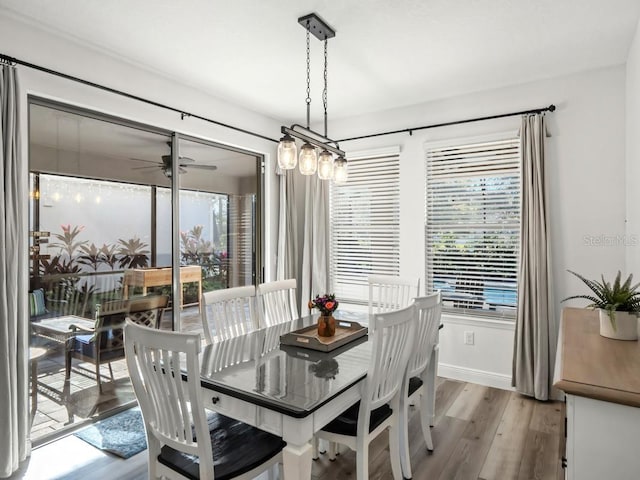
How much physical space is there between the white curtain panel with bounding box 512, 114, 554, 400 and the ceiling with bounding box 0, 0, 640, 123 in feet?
2.17

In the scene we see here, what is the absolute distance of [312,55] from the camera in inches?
115

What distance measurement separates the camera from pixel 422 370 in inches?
97.3

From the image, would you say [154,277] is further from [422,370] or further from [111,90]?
[422,370]

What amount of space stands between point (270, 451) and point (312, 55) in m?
2.63

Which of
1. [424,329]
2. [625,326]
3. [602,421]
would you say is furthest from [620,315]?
[424,329]

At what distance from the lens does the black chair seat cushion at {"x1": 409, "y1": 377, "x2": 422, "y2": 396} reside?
2.43 meters

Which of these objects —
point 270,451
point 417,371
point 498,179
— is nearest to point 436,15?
point 498,179

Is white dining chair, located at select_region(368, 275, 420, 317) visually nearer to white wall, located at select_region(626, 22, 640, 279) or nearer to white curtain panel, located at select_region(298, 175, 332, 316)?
white curtain panel, located at select_region(298, 175, 332, 316)

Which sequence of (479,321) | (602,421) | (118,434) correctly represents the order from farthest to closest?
(479,321), (118,434), (602,421)

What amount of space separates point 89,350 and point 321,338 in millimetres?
1894

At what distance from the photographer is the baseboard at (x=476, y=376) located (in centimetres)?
359

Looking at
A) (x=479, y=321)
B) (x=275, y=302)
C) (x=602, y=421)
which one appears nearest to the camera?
(x=602, y=421)

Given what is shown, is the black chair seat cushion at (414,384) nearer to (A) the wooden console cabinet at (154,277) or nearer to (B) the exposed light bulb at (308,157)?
(B) the exposed light bulb at (308,157)

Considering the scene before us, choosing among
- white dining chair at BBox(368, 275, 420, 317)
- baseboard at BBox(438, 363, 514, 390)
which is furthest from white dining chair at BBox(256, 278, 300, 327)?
baseboard at BBox(438, 363, 514, 390)
